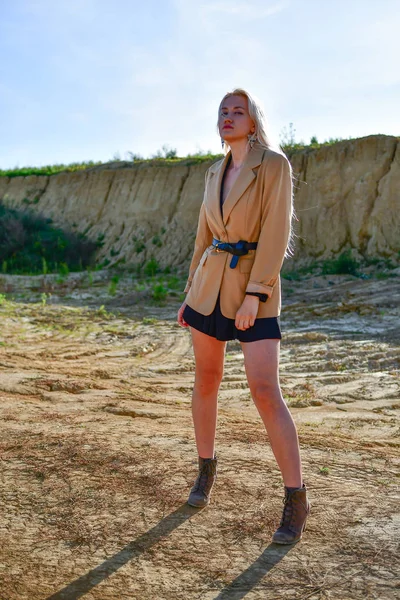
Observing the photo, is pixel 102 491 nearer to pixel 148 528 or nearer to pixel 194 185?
pixel 148 528

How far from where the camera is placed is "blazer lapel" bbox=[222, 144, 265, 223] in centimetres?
284

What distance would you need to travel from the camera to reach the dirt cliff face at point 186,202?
1584 cm

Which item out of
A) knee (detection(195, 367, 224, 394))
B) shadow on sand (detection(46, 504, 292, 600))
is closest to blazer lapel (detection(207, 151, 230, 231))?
knee (detection(195, 367, 224, 394))

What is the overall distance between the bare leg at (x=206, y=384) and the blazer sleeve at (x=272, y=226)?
1.25ft

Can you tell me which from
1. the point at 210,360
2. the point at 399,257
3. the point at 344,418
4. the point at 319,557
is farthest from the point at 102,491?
the point at 399,257

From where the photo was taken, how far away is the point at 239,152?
2.96 m

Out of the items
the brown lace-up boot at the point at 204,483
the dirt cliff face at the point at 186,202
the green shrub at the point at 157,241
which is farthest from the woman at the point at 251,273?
the green shrub at the point at 157,241

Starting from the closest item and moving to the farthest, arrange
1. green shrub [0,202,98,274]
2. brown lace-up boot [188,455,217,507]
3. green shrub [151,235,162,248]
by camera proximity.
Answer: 1. brown lace-up boot [188,455,217,507]
2. green shrub [151,235,162,248]
3. green shrub [0,202,98,274]

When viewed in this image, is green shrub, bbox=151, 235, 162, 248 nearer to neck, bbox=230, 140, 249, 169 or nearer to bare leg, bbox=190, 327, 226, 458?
bare leg, bbox=190, 327, 226, 458

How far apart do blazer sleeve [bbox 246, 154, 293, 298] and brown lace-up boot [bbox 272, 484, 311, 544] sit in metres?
0.85

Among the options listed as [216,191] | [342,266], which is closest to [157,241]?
[342,266]

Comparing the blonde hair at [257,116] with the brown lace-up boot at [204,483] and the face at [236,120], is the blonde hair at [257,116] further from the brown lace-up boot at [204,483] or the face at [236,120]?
the brown lace-up boot at [204,483]

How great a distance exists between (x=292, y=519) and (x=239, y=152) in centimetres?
159

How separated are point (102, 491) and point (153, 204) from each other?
1760 cm
